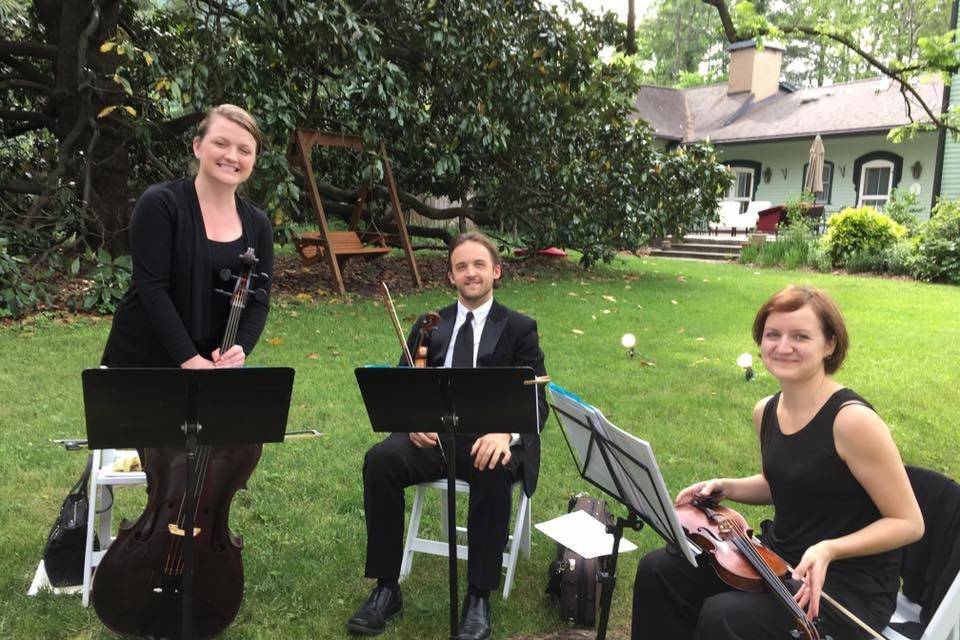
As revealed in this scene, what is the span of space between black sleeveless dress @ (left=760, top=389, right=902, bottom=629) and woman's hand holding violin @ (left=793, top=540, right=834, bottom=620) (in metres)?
0.14

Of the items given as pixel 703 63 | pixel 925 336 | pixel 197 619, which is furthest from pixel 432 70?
pixel 703 63

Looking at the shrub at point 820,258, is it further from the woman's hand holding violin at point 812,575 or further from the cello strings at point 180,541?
the cello strings at point 180,541

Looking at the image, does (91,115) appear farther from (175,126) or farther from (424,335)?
(424,335)

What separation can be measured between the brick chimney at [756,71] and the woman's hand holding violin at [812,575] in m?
28.1

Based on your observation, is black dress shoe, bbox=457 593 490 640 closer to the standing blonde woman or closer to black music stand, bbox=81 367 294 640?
black music stand, bbox=81 367 294 640

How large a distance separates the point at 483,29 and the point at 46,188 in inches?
231

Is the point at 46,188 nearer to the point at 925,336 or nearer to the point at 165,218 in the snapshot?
the point at 165,218

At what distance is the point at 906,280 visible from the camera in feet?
46.1

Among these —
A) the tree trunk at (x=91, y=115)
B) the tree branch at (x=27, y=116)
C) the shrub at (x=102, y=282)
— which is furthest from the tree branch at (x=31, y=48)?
the shrub at (x=102, y=282)

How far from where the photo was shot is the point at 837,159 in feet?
77.7

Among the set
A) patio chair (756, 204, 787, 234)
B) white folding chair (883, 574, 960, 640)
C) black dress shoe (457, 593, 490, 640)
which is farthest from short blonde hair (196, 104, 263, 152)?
patio chair (756, 204, 787, 234)

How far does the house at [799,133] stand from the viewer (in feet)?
70.8

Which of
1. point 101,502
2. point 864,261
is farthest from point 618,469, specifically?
point 864,261

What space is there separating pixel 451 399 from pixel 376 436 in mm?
2682
